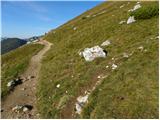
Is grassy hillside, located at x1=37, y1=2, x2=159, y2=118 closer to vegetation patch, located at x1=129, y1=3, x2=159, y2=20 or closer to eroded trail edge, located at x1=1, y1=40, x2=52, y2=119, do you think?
eroded trail edge, located at x1=1, y1=40, x2=52, y2=119

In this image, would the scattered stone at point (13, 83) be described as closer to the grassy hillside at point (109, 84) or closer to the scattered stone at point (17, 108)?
the grassy hillside at point (109, 84)

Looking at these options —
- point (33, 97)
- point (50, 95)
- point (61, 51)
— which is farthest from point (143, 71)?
point (61, 51)

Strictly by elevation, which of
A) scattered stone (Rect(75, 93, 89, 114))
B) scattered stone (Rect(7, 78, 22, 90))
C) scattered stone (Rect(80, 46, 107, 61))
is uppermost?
scattered stone (Rect(7, 78, 22, 90))

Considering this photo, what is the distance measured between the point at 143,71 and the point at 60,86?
791 cm

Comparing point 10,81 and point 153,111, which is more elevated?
point 10,81

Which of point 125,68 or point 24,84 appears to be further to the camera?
point 24,84

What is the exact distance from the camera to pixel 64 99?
22.5 meters

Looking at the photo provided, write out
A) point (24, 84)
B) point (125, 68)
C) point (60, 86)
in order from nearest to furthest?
point (125, 68) → point (60, 86) → point (24, 84)

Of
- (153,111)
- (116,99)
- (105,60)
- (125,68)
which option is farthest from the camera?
(105,60)

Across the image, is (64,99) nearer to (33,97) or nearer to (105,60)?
(33,97)

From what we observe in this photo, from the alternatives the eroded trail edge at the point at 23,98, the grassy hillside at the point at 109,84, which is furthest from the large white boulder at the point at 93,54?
the eroded trail edge at the point at 23,98

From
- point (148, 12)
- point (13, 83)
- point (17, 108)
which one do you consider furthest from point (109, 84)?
point (148, 12)

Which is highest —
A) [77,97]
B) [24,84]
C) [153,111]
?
[24,84]

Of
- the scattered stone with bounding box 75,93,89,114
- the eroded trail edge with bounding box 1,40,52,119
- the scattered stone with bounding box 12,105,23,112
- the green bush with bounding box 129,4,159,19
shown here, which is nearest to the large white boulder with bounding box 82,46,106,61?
the eroded trail edge with bounding box 1,40,52,119
